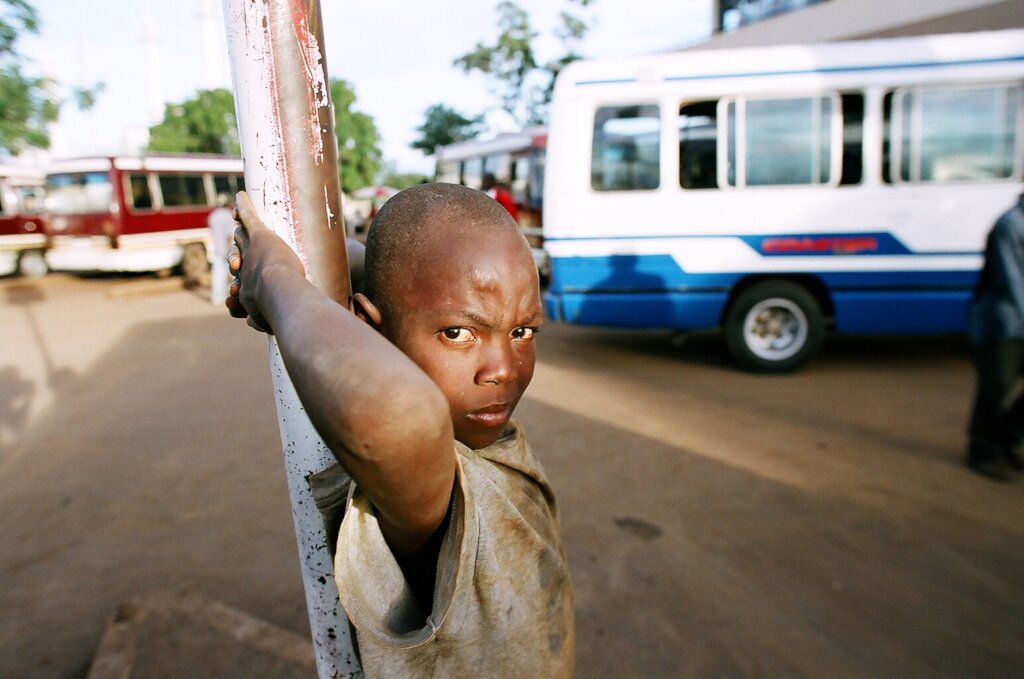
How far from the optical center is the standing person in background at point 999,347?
3.63 meters

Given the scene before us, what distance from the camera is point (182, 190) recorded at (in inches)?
540

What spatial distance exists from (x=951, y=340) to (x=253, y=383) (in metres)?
7.09

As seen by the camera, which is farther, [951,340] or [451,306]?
[951,340]

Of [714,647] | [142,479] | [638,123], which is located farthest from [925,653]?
[638,123]

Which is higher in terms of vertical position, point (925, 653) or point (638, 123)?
point (638, 123)

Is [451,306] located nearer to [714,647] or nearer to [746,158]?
[714,647]

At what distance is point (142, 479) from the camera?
13.8 ft

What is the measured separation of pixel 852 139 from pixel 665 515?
3.88 m

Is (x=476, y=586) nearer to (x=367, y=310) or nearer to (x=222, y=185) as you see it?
(x=367, y=310)

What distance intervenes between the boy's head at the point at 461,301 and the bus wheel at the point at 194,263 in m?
14.0

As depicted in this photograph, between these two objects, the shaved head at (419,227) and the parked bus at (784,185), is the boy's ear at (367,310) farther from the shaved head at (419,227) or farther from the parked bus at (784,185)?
the parked bus at (784,185)

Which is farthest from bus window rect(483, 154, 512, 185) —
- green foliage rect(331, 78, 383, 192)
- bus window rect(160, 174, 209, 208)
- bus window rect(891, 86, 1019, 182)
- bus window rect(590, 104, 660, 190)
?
green foliage rect(331, 78, 383, 192)

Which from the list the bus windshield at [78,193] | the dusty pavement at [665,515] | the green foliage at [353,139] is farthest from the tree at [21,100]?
the green foliage at [353,139]

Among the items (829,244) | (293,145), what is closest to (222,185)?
(829,244)
